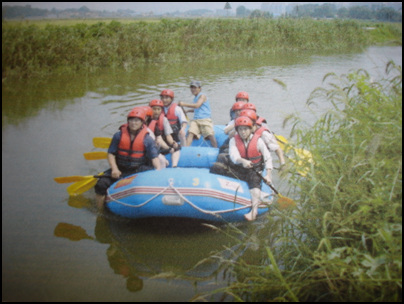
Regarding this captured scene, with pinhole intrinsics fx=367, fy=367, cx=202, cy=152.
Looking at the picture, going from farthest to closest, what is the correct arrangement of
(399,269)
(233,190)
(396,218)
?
(233,190) < (396,218) < (399,269)

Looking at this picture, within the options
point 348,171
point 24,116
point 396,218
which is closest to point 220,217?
point 348,171

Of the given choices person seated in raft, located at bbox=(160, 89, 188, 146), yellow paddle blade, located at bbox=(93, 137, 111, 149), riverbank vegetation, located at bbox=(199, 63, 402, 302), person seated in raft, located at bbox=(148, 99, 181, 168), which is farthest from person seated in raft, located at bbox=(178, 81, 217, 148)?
riverbank vegetation, located at bbox=(199, 63, 402, 302)

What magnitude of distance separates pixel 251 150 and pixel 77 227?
2.21 m

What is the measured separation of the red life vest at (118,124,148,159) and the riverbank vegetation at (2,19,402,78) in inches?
153

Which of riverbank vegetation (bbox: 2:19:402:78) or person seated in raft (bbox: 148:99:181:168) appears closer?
person seated in raft (bbox: 148:99:181:168)

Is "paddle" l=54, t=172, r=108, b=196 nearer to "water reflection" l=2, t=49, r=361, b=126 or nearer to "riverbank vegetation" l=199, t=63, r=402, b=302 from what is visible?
"riverbank vegetation" l=199, t=63, r=402, b=302

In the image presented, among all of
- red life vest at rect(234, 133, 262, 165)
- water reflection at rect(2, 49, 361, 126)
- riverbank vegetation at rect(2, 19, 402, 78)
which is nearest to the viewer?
red life vest at rect(234, 133, 262, 165)

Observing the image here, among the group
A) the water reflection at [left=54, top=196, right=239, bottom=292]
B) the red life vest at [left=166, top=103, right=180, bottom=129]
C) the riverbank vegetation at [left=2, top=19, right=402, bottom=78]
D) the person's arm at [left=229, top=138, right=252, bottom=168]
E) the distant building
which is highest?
the distant building

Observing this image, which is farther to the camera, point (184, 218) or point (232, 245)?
point (184, 218)

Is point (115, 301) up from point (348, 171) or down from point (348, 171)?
down

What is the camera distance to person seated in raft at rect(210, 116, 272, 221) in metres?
4.21

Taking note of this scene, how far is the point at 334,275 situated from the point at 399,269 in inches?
17.1

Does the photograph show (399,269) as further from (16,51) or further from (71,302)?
(16,51)

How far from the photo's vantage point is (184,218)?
439 cm
